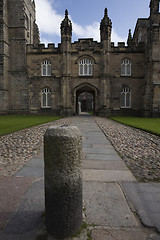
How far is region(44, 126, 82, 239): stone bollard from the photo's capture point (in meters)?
1.43

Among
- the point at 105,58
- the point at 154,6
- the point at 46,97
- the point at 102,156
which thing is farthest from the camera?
the point at 46,97

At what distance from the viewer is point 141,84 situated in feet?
68.3

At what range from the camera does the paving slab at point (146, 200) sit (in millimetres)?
1650

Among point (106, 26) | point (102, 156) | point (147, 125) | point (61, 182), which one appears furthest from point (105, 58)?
point (61, 182)

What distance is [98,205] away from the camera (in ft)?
6.23

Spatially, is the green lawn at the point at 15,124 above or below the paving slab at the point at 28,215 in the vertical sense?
above

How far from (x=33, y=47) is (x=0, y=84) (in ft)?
21.6

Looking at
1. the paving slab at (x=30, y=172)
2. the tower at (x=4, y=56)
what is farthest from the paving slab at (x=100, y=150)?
the tower at (x=4, y=56)

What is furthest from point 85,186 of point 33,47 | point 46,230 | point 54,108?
point 33,47

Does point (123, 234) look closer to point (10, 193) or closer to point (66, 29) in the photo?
point (10, 193)

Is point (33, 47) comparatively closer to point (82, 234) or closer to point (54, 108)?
point (54, 108)

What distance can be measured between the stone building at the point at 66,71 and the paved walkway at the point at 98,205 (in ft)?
58.3

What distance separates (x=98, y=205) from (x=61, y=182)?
0.75 m

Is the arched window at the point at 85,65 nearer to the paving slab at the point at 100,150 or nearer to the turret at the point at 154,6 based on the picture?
the turret at the point at 154,6
